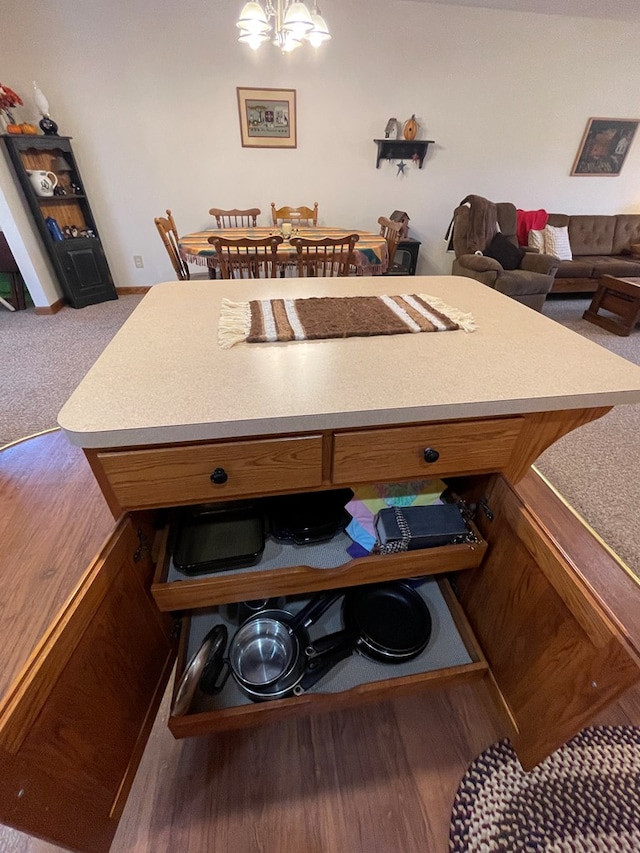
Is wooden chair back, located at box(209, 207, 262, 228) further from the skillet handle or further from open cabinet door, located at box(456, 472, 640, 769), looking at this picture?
the skillet handle

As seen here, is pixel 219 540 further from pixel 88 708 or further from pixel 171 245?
pixel 171 245

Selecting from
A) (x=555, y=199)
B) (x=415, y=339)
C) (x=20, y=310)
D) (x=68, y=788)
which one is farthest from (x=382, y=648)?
(x=555, y=199)

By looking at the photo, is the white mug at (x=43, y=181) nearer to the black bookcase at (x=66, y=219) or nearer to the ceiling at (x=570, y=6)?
the black bookcase at (x=66, y=219)

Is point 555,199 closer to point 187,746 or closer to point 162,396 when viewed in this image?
point 162,396

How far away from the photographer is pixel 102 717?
65 cm

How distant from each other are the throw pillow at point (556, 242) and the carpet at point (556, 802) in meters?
4.34

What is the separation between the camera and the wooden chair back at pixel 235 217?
3656 mm

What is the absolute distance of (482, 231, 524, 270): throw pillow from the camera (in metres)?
3.72

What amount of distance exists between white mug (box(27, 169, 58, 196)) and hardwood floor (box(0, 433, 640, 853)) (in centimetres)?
325

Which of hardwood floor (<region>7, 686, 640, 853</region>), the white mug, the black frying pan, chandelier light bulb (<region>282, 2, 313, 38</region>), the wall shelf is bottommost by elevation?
hardwood floor (<region>7, 686, 640, 853</region>)

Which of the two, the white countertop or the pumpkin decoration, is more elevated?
the pumpkin decoration

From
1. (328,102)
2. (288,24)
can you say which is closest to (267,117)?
(328,102)

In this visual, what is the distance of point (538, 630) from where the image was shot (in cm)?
72

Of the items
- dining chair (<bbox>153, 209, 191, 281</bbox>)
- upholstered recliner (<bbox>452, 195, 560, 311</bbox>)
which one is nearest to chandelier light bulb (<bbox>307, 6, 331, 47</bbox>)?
dining chair (<bbox>153, 209, 191, 281</bbox>)
